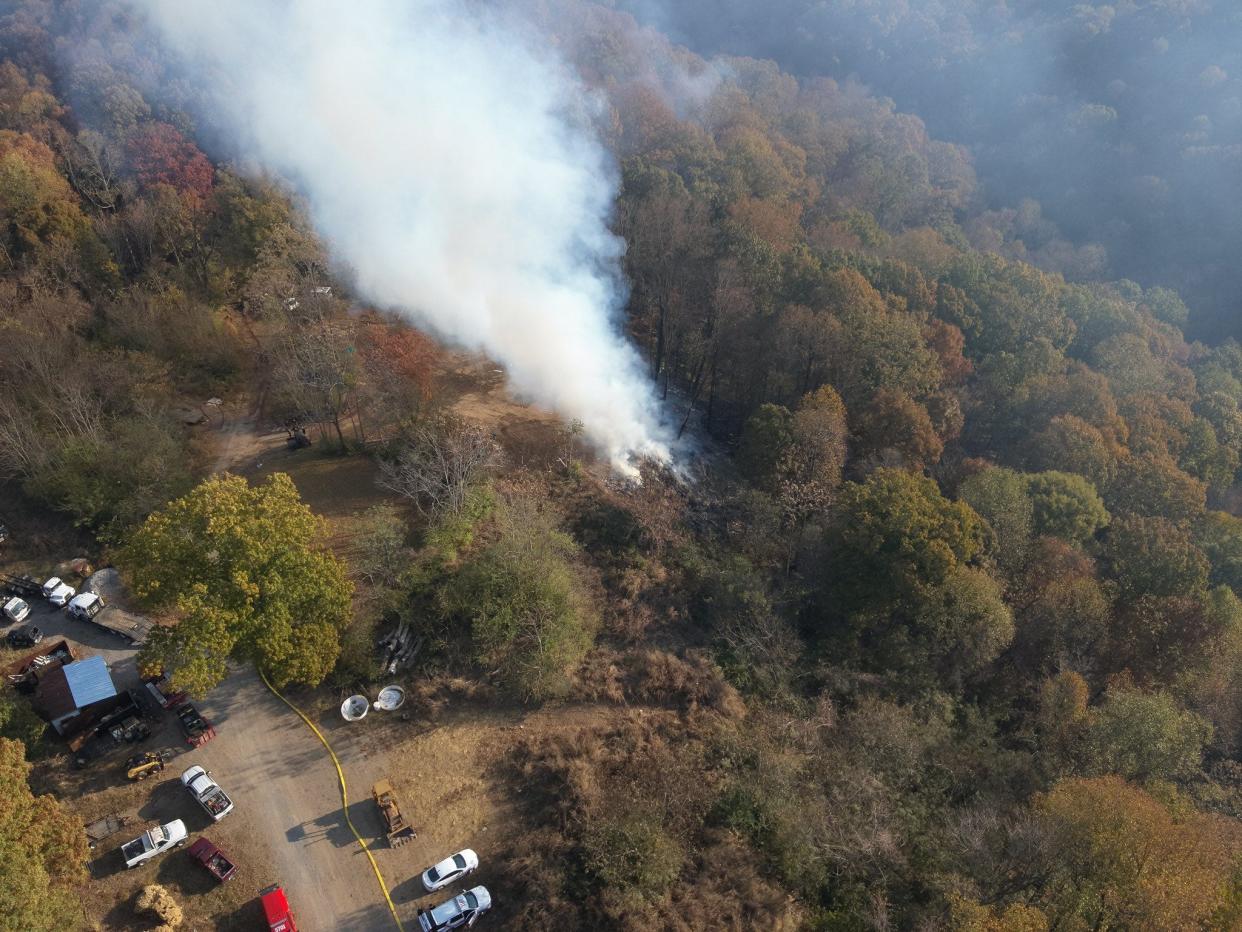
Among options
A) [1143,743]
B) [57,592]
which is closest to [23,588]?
[57,592]

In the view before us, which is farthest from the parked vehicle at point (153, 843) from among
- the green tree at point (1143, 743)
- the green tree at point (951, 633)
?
the green tree at point (1143, 743)

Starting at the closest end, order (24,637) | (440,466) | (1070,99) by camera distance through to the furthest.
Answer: (24,637) → (440,466) → (1070,99)

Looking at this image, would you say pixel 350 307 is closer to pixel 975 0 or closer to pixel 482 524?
pixel 482 524

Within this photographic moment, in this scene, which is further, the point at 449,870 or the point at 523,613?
the point at 523,613

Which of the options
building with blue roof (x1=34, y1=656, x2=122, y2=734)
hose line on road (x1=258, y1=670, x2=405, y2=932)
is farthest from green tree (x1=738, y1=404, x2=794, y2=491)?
building with blue roof (x1=34, y1=656, x2=122, y2=734)

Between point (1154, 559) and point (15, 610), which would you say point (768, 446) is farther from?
point (15, 610)

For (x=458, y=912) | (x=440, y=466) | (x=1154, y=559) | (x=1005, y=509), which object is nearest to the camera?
(x=458, y=912)
